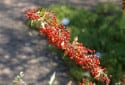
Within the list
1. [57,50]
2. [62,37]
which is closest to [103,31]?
[57,50]

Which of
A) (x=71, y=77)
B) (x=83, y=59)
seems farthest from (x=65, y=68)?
(x=83, y=59)

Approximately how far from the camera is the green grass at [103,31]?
566 centimetres

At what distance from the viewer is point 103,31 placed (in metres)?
6.64

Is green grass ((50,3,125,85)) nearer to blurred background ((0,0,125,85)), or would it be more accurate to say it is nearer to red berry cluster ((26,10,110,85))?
blurred background ((0,0,125,85))

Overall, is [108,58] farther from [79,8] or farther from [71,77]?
[79,8]

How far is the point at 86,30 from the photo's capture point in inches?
264

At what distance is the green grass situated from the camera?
5.66 meters

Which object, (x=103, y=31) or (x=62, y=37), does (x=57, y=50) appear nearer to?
(x=103, y=31)

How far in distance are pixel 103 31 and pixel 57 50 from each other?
102cm

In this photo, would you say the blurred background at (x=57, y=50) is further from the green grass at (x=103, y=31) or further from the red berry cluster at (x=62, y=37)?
the red berry cluster at (x=62, y=37)

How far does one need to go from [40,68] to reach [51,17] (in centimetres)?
284

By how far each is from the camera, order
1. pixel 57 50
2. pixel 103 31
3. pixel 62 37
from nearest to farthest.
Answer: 1. pixel 62 37
2. pixel 57 50
3. pixel 103 31

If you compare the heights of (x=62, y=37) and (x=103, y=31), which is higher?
(x=62, y=37)

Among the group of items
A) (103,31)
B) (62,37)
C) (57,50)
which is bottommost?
(57,50)
